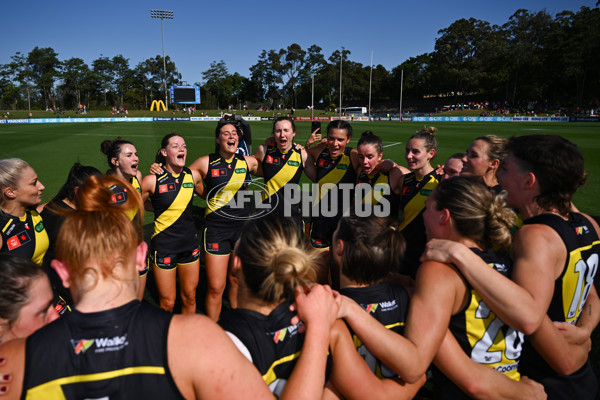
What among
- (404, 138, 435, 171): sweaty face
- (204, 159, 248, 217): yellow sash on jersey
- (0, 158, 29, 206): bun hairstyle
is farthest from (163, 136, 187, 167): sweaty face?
(404, 138, 435, 171): sweaty face

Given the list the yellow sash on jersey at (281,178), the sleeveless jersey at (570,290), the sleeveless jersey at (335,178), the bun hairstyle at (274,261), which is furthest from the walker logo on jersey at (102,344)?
the sleeveless jersey at (335,178)

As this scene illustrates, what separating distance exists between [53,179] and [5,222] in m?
10.2

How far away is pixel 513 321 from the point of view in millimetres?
1711

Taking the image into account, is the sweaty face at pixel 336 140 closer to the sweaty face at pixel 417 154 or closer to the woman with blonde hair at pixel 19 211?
the sweaty face at pixel 417 154

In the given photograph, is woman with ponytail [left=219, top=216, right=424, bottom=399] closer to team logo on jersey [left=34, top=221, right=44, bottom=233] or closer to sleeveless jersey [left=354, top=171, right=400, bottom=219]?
team logo on jersey [left=34, top=221, right=44, bottom=233]

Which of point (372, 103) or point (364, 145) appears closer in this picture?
point (364, 145)

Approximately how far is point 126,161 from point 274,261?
3.62 metres

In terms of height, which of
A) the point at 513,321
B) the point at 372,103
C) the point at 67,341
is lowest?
the point at 513,321

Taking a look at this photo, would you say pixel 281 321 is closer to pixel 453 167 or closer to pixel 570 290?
pixel 570 290

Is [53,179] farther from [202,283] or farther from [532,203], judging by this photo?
[532,203]

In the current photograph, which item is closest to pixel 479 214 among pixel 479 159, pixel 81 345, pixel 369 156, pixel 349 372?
pixel 349 372

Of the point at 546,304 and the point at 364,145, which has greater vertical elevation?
the point at 364,145

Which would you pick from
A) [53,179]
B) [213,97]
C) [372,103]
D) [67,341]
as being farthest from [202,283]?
[213,97]

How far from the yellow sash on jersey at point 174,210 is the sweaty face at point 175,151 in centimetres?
25
